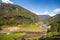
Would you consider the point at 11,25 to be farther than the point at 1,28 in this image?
Yes

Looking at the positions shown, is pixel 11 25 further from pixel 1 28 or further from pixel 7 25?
pixel 1 28

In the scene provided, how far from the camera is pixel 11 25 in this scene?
126 metres

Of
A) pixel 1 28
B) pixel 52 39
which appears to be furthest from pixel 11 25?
pixel 52 39

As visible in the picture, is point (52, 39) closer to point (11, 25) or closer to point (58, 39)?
point (58, 39)

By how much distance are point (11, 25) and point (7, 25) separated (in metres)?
3.38

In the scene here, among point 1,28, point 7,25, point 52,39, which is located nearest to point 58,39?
point 52,39

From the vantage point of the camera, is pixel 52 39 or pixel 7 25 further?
pixel 7 25

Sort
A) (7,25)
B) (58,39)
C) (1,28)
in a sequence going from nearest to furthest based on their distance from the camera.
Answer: (58,39) < (1,28) < (7,25)

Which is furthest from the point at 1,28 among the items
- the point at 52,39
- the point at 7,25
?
the point at 52,39

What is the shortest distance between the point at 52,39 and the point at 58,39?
2.06 m

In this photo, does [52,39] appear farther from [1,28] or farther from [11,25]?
[11,25]

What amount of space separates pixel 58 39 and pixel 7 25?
8385 cm

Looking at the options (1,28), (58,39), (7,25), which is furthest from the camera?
(7,25)

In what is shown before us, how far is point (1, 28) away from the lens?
110500 millimetres
